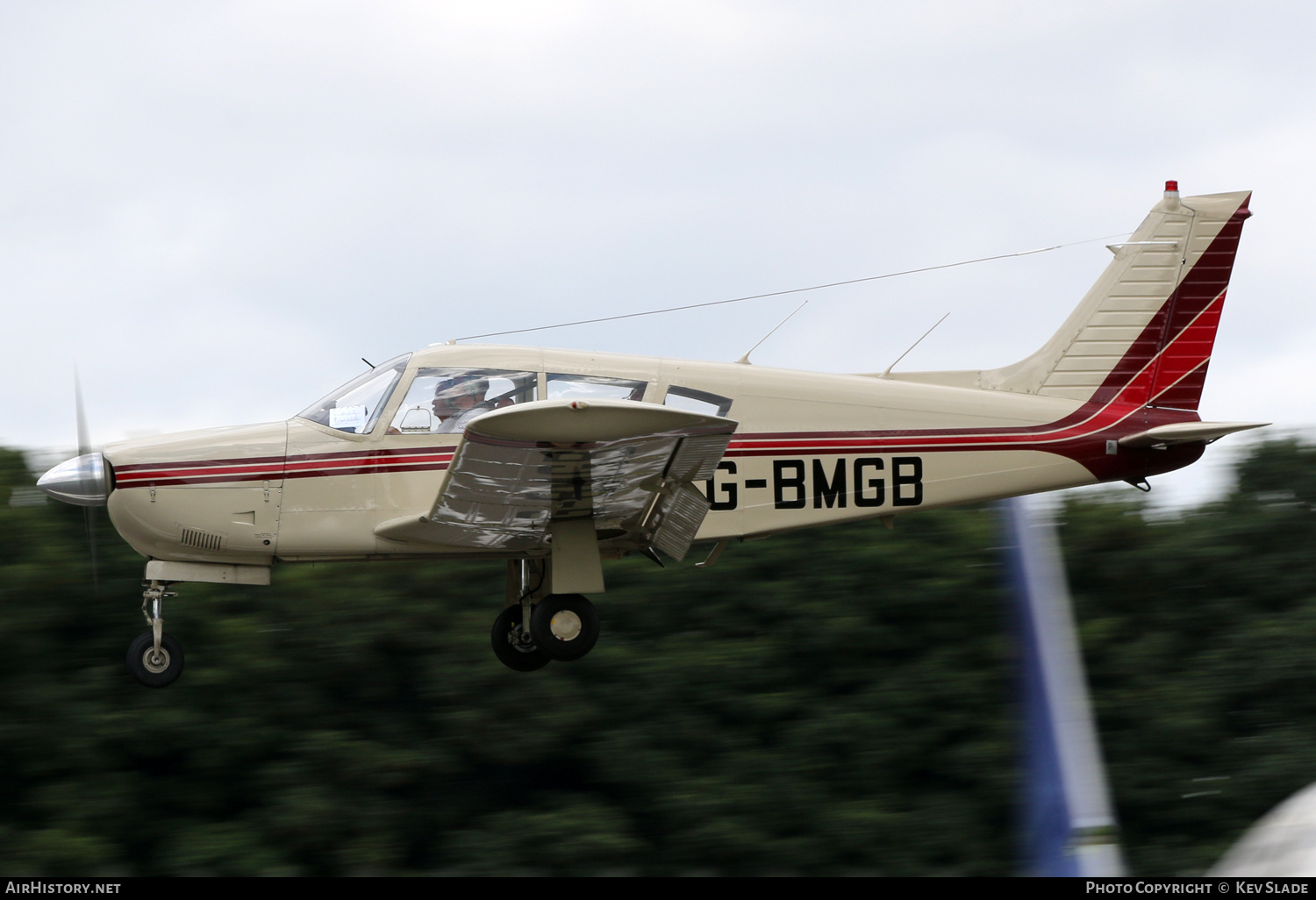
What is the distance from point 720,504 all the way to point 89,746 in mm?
10723

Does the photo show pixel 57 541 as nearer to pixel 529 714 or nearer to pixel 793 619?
pixel 529 714

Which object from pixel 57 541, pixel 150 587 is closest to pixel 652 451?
pixel 150 587

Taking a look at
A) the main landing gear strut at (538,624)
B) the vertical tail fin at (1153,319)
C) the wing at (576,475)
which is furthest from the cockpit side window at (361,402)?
the vertical tail fin at (1153,319)

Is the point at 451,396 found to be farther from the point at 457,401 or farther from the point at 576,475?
the point at 576,475

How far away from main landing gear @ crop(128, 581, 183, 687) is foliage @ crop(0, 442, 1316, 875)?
7.13m

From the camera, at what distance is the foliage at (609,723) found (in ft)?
55.0

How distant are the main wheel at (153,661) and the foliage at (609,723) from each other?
7122 millimetres

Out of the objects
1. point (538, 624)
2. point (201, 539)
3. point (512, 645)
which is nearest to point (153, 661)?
point (201, 539)

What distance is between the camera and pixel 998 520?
20250mm

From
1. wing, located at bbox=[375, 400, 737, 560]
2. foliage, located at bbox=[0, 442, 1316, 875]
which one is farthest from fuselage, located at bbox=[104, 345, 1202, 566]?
foliage, located at bbox=[0, 442, 1316, 875]

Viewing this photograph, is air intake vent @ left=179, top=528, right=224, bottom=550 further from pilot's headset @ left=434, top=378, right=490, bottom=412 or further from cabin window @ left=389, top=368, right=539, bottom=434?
pilot's headset @ left=434, top=378, right=490, bottom=412

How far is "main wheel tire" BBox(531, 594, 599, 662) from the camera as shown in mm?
9352

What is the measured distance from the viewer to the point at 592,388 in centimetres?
938

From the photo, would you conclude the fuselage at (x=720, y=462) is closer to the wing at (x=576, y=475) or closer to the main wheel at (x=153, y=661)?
the wing at (x=576, y=475)
